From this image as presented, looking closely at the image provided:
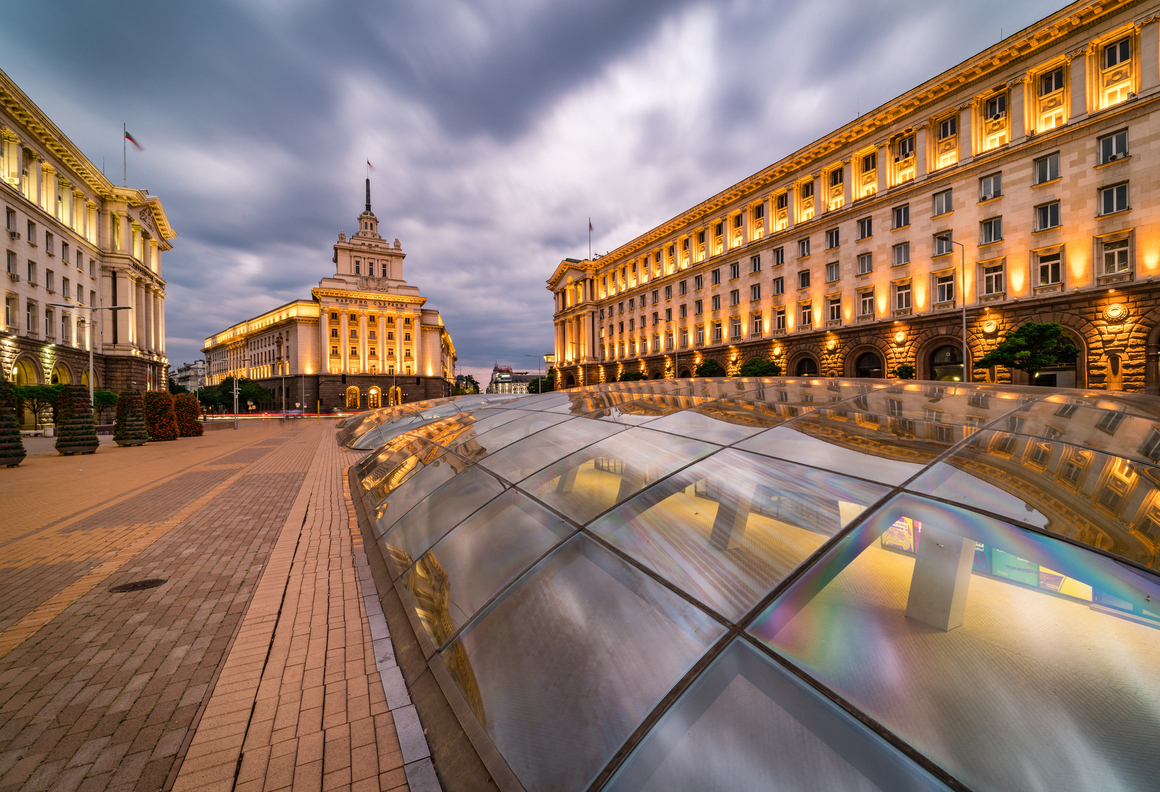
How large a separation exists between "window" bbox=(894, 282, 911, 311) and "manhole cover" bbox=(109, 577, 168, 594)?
4207cm

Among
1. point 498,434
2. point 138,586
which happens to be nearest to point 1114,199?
point 498,434

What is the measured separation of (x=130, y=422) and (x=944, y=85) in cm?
5824

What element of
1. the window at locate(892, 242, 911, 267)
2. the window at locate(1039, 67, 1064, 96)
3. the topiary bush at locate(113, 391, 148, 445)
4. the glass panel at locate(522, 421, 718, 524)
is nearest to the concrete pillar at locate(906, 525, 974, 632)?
the glass panel at locate(522, 421, 718, 524)

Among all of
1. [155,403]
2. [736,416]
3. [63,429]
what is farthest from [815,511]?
[155,403]

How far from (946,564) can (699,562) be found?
5.80ft

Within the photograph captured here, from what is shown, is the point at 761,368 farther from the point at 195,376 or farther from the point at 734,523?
the point at 195,376

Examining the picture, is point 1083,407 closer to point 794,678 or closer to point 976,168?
point 794,678

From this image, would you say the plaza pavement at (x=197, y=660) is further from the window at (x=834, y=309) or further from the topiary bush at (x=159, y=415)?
the window at (x=834, y=309)

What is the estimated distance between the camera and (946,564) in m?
3.06

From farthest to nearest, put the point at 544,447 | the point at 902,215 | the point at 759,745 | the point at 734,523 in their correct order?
the point at 902,215, the point at 544,447, the point at 734,523, the point at 759,745

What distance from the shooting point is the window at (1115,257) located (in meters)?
23.8

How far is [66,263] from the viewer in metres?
42.4

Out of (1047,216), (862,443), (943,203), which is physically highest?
(943,203)

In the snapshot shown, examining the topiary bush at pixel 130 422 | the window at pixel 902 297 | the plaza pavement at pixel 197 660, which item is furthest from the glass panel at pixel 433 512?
the window at pixel 902 297
